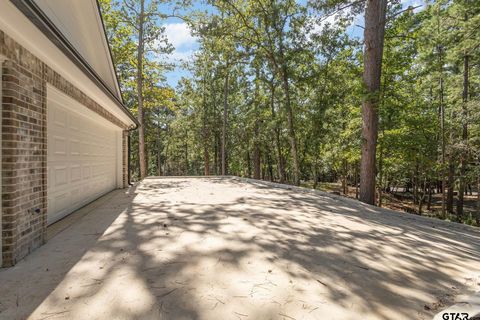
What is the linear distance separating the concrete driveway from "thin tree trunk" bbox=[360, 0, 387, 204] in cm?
334

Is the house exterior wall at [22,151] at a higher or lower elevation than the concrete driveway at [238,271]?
higher

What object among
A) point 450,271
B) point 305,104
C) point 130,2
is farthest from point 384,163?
point 130,2

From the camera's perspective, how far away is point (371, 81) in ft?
24.0

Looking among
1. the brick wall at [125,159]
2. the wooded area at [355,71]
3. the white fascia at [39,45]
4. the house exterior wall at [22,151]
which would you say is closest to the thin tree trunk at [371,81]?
the wooded area at [355,71]

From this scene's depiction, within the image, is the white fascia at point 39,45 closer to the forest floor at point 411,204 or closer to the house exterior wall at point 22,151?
Answer: the house exterior wall at point 22,151

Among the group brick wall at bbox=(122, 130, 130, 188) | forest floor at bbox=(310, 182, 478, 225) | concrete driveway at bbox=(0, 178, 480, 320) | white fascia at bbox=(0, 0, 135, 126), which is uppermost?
white fascia at bbox=(0, 0, 135, 126)

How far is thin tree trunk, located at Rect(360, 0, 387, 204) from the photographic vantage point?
718 centimetres

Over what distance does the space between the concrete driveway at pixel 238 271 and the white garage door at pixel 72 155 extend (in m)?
0.80

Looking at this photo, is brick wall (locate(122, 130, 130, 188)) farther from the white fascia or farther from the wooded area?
the white fascia

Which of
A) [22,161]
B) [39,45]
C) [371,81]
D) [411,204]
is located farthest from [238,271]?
[411,204]

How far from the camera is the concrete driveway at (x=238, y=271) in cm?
190

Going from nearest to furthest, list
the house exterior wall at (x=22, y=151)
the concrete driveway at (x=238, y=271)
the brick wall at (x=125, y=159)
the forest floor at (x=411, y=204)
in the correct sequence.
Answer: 1. the concrete driveway at (x=238, y=271)
2. the house exterior wall at (x=22, y=151)
3. the brick wall at (x=125, y=159)
4. the forest floor at (x=411, y=204)

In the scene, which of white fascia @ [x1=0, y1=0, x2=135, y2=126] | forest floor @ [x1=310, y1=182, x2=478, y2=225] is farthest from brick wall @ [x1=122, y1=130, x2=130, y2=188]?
forest floor @ [x1=310, y1=182, x2=478, y2=225]

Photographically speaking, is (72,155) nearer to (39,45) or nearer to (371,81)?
(39,45)
